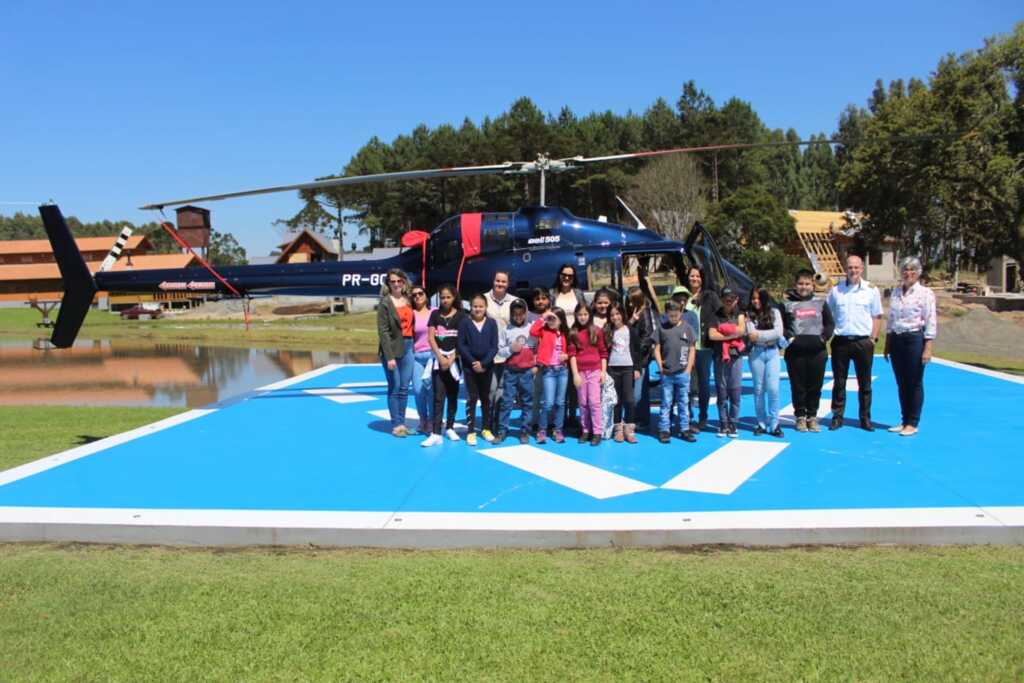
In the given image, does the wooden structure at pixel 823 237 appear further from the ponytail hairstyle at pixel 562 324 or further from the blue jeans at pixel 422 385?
the blue jeans at pixel 422 385

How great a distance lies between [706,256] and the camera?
9.73m

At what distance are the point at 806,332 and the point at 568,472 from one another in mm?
3230

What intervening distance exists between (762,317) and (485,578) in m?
4.82

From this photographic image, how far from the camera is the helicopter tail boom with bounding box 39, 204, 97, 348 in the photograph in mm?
10633

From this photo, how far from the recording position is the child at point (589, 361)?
7430 millimetres

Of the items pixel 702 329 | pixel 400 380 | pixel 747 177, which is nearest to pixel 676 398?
pixel 702 329

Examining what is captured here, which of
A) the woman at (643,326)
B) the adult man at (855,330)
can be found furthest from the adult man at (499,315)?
the adult man at (855,330)

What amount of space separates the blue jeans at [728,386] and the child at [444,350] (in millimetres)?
2808

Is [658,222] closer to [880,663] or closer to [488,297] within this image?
[488,297]

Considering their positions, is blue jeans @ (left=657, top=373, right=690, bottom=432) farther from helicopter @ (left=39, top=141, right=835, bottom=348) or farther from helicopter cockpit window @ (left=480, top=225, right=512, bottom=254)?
helicopter cockpit window @ (left=480, top=225, right=512, bottom=254)

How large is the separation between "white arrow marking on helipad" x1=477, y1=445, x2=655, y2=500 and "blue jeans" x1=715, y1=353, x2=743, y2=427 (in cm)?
200

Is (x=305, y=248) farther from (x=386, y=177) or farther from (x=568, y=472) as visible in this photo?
(x=568, y=472)

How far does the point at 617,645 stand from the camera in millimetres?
3518

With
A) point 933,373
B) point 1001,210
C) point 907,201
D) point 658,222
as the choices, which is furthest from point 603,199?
point 933,373
